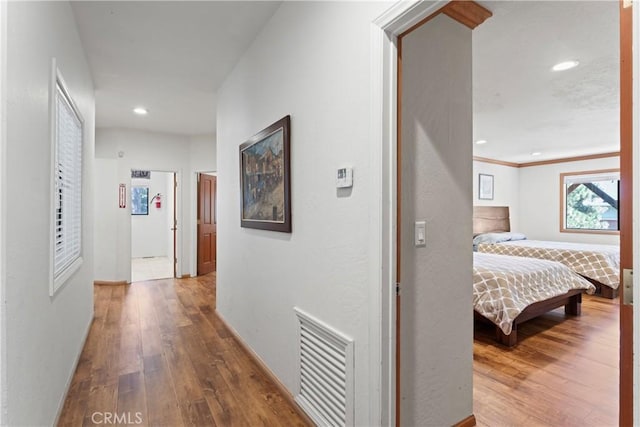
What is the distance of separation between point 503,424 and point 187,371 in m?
2.20

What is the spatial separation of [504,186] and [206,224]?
6.49 meters

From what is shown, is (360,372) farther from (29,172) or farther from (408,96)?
(29,172)

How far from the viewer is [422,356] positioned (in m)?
1.65

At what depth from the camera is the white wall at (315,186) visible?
1462mm

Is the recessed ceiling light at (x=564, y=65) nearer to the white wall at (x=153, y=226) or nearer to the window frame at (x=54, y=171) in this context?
the window frame at (x=54, y=171)

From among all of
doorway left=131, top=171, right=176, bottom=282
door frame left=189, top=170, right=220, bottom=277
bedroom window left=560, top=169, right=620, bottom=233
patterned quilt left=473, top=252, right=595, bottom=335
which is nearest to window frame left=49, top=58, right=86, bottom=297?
patterned quilt left=473, top=252, right=595, bottom=335

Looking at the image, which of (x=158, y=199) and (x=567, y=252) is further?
(x=158, y=199)

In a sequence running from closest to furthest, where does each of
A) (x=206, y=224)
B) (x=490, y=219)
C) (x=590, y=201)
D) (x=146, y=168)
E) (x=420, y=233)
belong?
(x=420, y=233) → (x=146, y=168) → (x=206, y=224) → (x=590, y=201) → (x=490, y=219)

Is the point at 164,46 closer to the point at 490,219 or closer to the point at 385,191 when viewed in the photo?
the point at 385,191

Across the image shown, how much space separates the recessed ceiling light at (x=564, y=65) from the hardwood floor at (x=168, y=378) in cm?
338

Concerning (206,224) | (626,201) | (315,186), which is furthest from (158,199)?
(626,201)

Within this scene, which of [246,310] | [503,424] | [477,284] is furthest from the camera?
[477,284]

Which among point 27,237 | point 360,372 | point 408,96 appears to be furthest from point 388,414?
point 27,237

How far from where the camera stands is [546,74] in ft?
9.60
